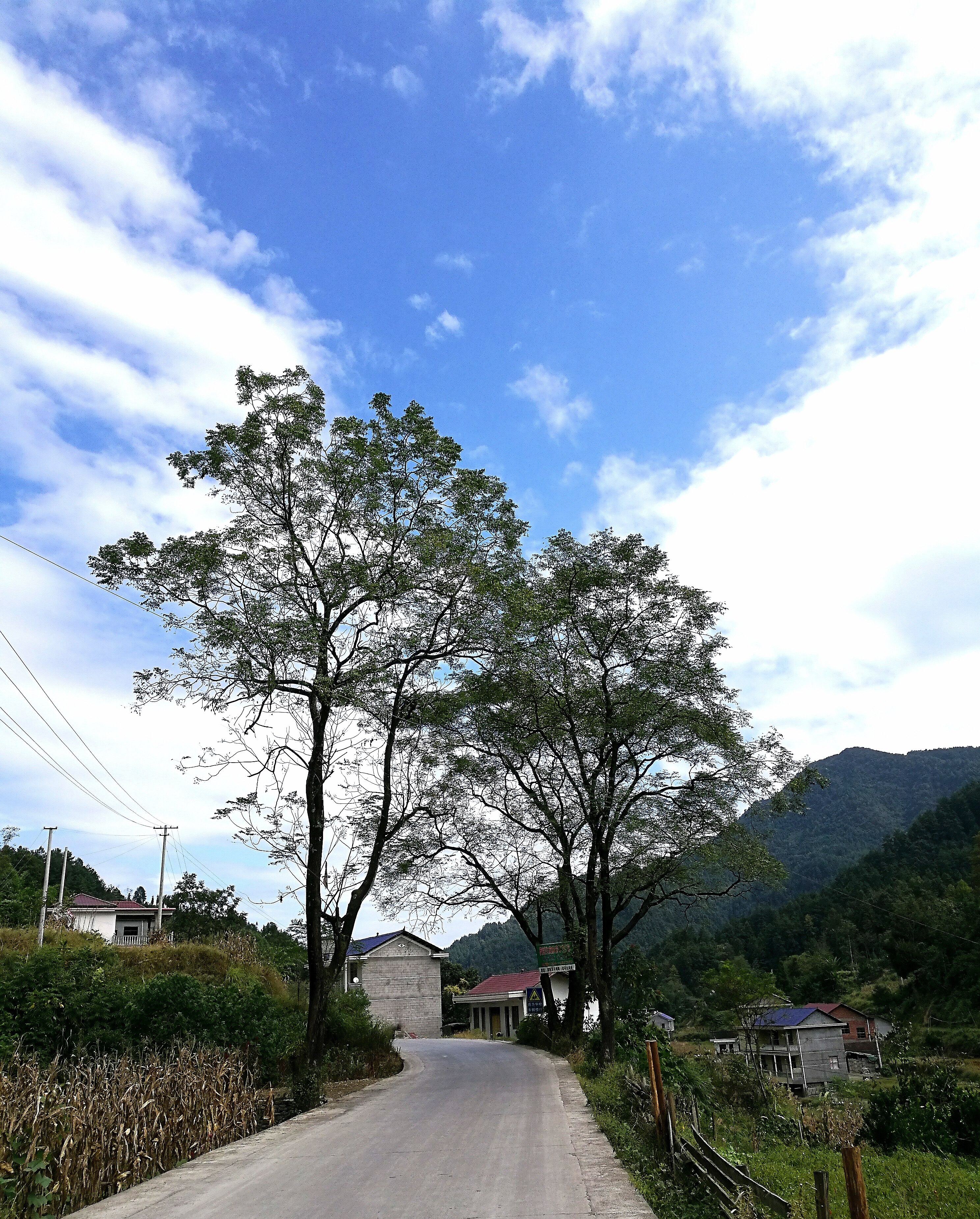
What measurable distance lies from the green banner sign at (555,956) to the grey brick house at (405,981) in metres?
22.0

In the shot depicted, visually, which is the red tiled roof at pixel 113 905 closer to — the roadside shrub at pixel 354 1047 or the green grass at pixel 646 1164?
the roadside shrub at pixel 354 1047

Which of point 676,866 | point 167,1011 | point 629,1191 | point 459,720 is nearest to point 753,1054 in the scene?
point 676,866

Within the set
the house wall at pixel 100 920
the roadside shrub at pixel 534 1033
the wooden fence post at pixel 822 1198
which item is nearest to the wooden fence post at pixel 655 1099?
the wooden fence post at pixel 822 1198

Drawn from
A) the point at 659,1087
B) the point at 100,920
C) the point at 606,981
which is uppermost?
the point at 100,920

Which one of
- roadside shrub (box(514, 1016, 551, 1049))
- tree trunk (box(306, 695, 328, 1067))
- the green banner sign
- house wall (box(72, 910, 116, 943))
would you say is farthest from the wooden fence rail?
house wall (box(72, 910, 116, 943))

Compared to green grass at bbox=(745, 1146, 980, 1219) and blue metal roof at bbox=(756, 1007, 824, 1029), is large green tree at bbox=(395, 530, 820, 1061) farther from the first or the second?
blue metal roof at bbox=(756, 1007, 824, 1029)

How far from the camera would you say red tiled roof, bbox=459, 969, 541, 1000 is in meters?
49.5

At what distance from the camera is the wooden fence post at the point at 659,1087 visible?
8.59 m

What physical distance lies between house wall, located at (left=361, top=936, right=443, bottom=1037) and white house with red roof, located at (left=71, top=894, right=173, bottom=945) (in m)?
11.3

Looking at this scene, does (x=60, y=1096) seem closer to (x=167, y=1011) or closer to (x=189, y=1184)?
(x=189, y=1184)

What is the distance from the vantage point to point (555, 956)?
24.5m

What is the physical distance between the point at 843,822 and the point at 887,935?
74135mm

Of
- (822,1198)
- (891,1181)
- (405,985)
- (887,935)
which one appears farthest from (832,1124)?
(887,935)

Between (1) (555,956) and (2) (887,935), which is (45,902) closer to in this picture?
(1) (555,956)
